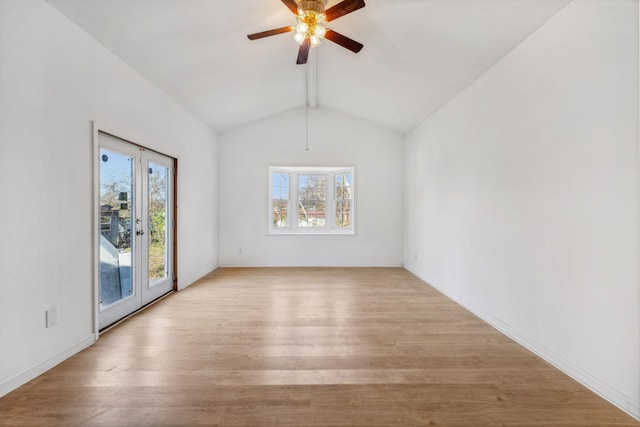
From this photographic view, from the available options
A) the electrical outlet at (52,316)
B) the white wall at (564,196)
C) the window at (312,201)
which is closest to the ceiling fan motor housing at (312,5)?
the white wall at (564,196)

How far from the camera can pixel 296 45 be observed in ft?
11.0

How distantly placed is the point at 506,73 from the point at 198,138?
4334 mm

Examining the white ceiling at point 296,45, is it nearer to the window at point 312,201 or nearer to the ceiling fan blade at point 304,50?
the ceiling fan blade at point 304,50

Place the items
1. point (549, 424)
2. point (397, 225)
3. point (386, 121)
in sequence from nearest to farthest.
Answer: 1. point (549, 424)
2. point (386, 121)
3. point (397, 225)

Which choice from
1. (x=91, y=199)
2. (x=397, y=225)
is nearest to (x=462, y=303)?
(x=397, y=225)

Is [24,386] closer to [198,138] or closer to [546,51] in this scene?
[198,138]

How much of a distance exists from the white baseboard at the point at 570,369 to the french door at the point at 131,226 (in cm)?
386

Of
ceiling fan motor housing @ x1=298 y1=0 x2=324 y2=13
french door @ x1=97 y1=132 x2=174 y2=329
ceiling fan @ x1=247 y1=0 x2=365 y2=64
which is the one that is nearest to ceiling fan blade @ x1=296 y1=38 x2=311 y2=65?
ceiling fan @ x1=247 y1=0 x2=365 y2=64

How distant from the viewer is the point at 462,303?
3502 mm

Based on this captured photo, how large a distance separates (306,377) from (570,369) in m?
1.90

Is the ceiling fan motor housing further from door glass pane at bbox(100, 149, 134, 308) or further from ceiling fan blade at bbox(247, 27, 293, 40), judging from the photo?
door glass pane at bbox(100, 149, 134, 308)

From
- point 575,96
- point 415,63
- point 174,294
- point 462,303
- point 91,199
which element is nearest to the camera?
point 575,96

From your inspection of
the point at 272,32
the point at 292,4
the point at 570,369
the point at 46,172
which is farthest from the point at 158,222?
the point at 570,369

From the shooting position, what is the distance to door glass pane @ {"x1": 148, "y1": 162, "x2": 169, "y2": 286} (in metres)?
3.57
